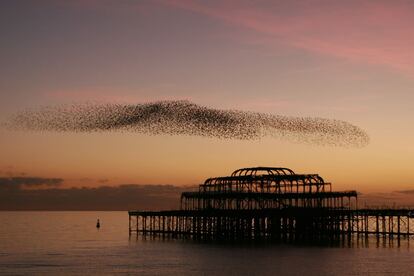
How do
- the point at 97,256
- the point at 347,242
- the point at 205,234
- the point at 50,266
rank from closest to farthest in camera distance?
the point at 50,266 → the point at 97,256 → the point at 347,242 → the point at 205,234

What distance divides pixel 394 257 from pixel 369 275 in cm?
1288

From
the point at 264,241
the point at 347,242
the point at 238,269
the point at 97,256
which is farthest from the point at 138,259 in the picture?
the point at 347,242

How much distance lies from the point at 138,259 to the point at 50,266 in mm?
10289

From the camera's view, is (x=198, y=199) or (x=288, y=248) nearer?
(x=288, y=248)

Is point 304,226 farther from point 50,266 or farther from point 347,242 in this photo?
point 50,266

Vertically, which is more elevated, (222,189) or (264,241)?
(222,189)

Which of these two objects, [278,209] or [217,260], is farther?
[278,209]

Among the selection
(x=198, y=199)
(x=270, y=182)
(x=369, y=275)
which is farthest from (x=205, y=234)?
(x=369, y=275)

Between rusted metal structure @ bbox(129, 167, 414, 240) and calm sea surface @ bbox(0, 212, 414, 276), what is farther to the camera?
rusted metal structure @ bbox(129, 167, 414, 240)

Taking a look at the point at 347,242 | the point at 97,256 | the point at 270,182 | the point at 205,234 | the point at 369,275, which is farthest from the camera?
the point at 205,234

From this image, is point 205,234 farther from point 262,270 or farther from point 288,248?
point 262,270

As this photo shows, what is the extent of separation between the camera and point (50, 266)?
69.7 metres

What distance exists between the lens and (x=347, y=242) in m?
94.1

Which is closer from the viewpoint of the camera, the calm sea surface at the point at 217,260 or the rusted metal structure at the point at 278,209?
the calm sea surface at the point at 217,260
